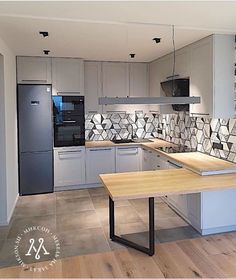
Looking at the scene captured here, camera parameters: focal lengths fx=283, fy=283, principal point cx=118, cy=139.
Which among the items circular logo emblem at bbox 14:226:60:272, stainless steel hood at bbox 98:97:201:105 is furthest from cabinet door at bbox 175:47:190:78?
circular logo emblem at bbox 14:226:60:272

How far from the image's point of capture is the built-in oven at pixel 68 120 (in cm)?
504

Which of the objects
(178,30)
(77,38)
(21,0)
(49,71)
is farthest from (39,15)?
(49,71)

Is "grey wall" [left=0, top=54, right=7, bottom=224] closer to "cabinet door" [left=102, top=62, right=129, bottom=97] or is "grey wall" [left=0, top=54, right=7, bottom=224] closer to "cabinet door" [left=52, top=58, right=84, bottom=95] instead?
"cabinet door" [left=52, top=58, right=84, bottom=95]

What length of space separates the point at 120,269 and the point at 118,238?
584mm

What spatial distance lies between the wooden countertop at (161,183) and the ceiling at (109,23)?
1.63 metres

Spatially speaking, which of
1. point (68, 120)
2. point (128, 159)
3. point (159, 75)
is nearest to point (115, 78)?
point (159, 75)

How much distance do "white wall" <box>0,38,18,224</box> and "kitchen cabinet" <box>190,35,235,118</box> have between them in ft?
8.47

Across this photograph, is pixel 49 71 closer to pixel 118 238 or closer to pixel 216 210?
pixel 118 238

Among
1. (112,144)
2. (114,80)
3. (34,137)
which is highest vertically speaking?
(114,80)

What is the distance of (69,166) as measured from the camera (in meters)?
5.16

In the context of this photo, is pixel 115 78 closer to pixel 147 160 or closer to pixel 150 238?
pixel 147 160

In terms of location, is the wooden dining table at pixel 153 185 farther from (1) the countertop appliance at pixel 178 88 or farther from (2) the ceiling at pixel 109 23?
(2) the ceiling at pixel 109 23

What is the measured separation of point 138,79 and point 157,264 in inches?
148

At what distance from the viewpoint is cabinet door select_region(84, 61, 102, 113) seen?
5.38 m
